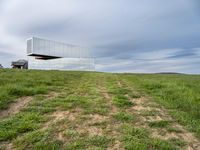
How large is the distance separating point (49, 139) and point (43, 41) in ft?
196

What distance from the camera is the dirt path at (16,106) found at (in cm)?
625

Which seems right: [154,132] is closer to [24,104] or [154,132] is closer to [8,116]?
[8,116]

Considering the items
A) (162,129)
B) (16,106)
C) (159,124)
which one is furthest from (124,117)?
(16,106)

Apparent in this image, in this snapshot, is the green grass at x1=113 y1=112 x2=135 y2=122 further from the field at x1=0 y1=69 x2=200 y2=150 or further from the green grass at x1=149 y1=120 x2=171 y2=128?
the green grass at x1=149 y1=120 x2=171 y2=128

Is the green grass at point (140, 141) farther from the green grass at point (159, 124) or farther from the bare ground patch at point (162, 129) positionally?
the green grass at point (159, 124)

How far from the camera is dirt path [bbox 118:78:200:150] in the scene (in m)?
4.79

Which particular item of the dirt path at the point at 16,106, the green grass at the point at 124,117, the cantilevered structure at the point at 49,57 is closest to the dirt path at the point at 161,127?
the green grass at the point at 124,117

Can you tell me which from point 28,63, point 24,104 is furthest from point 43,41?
point 24,104

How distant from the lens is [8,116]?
599 cm

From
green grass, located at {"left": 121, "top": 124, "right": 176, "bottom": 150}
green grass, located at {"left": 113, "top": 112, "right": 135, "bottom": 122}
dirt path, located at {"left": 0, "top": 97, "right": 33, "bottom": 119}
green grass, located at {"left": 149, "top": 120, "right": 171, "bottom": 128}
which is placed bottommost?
green grass, located at {"left": 121, "top": 124, "right": 176, "bottom": 150}

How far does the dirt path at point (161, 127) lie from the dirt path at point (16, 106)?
10.8 ft

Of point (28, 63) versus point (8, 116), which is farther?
point (28, 63)

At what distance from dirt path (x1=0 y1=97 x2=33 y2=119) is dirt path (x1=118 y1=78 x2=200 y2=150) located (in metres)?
3.29

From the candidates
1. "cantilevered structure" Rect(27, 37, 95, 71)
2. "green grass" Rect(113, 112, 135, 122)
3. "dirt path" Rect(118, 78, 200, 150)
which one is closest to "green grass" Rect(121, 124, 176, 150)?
"dirt path" Rect(118, 78, 200, 150)
